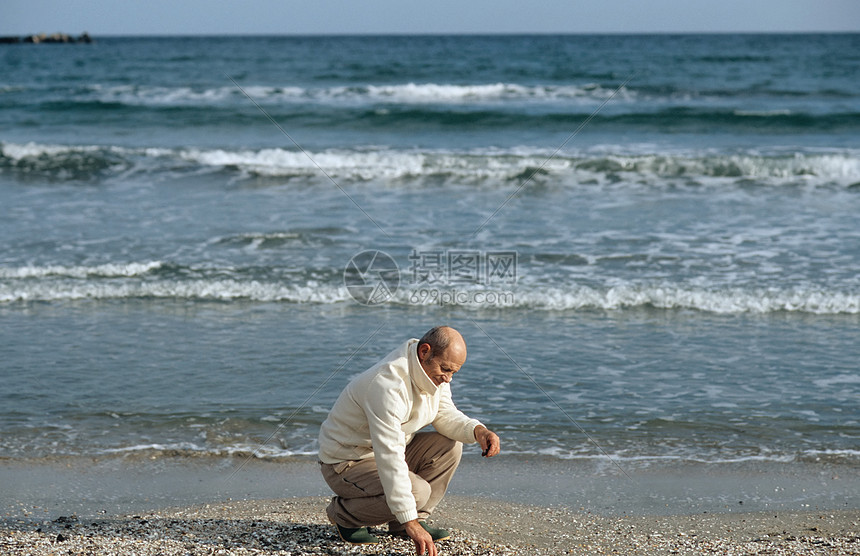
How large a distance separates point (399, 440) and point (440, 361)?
379mm

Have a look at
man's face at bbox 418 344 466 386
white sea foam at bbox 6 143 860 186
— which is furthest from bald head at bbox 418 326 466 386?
white sea foam at bbox 6 143 860 186

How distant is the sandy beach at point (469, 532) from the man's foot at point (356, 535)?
3 cm

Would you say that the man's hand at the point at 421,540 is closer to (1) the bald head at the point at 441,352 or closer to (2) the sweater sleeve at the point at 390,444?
(2) the sweater sleeve at the point at 390,444

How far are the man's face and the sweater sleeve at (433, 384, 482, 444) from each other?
0.27 metres

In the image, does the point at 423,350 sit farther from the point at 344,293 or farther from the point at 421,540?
the point at 344,293

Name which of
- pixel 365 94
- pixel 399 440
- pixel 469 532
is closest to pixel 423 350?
pixel 399 440

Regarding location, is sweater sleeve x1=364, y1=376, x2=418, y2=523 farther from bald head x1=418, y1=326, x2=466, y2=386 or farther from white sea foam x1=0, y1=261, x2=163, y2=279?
white sea foam x1=0, y1=261, x2=163, y2=279

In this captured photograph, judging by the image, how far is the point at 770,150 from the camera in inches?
671

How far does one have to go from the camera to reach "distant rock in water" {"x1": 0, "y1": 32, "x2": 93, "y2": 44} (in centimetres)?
8812

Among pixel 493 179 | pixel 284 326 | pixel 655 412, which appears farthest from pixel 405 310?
pixel 493 179

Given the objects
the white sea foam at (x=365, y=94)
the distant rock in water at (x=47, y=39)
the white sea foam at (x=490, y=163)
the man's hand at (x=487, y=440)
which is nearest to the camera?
the man's hand at (x=487, y=440)

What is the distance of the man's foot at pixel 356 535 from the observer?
12.6 feet

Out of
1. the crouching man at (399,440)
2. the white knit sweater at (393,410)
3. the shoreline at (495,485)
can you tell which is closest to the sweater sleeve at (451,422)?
the crouching man at (399,440)

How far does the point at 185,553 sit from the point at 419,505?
1.05 m
